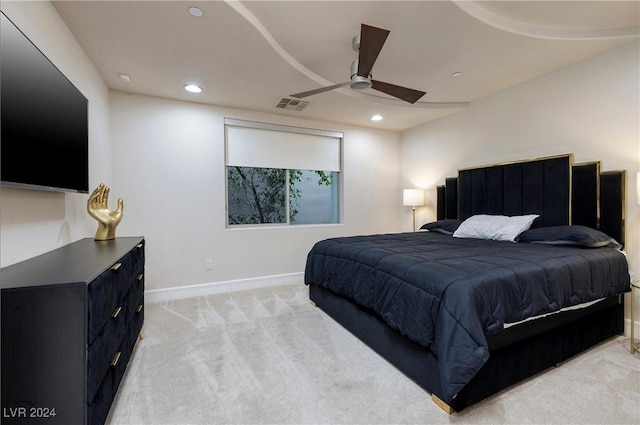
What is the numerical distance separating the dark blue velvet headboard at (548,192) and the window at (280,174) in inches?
76.3

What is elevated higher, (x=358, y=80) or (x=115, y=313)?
(x=358, y=80)

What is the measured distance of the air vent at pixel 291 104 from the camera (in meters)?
3.60

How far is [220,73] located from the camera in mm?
2883

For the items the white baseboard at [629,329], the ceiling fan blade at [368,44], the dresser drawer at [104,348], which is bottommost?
the white baseboard at [629,329]

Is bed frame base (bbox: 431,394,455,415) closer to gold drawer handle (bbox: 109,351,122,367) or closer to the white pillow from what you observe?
gold drawer handle (bbox: 109,351,122,367)

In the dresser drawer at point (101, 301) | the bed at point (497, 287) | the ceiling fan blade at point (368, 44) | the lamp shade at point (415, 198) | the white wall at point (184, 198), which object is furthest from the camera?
the lamp shade at point (415, 198)

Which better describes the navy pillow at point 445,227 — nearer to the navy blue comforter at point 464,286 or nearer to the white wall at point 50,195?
the navy blue comforter at point 464,286

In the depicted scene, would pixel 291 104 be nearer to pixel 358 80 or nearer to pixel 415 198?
pixel 358 80

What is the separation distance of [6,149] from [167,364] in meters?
1.63

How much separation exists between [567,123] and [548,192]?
2.33 feet

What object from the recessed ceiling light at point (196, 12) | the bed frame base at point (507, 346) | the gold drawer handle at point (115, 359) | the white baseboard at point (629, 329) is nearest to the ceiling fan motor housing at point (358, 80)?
the recessed ceiling light at point (196, 12)

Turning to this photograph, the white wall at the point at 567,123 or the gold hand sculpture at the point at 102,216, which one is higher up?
the white wall at the point at 567,123

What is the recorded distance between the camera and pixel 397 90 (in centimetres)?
246

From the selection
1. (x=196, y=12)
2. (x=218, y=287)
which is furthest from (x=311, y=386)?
(x=196, y=12)
